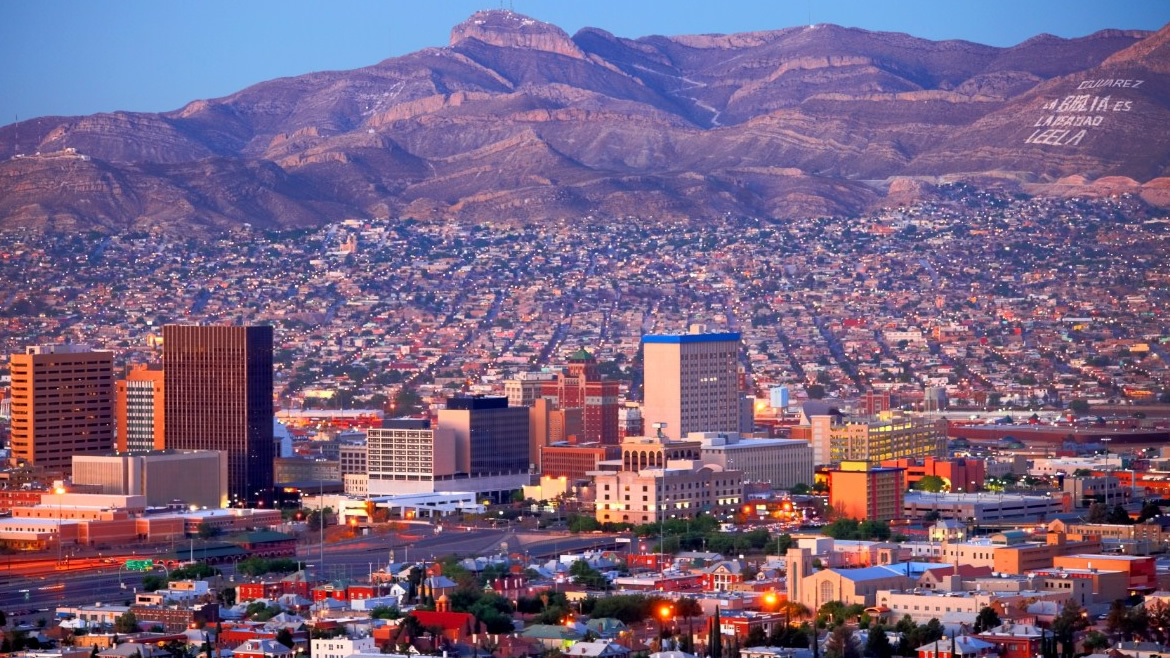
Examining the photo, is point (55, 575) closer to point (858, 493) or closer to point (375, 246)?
point (858, 493)

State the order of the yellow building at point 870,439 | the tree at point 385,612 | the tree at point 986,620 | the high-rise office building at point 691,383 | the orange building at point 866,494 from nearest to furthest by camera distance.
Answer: the tree at point 986,620 → the tree at point 385,612 → the orange building at point 866,494 → the yellow building at point 870,439 → the high-rise office building at point 691,383

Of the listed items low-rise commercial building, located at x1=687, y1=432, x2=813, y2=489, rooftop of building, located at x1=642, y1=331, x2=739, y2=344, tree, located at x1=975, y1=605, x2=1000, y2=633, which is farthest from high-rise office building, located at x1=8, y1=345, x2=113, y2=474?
tree, located at x1=975, y1=605, x2=1000, y2=633

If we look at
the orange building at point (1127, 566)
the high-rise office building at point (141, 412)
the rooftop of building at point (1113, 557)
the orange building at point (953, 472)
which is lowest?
the orange building at point (1127, 566)

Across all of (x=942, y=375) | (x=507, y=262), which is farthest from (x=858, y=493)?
(x=507, y=262)

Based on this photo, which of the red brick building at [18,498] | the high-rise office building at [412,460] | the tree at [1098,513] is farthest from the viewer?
the high-rise office building at [412,460]

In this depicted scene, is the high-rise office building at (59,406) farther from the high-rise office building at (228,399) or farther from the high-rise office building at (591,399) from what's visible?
the high-rise office building at (591,399)

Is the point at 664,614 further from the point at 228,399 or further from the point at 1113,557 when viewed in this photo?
the point at 228,399

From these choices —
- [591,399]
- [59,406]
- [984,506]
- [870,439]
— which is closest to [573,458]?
[591,399]

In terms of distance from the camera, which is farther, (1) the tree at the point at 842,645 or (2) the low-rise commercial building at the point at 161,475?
(2) the low-rise commercial building at the point at 161,475

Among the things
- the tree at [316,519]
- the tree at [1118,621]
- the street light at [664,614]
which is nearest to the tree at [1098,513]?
the tree at [316,519]
